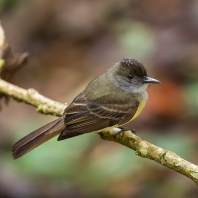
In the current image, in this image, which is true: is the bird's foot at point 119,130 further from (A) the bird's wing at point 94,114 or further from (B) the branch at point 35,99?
(B) the branch at point 35,99

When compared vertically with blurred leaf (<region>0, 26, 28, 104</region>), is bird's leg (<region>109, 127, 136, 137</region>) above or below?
below

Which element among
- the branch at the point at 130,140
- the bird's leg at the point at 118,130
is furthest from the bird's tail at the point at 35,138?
the bird's leg at the point at 118,130

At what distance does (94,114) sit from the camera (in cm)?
380

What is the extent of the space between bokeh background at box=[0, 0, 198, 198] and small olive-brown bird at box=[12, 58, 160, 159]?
96 cm

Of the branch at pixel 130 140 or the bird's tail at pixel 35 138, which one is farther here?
the bird's tail at pixel 35 138

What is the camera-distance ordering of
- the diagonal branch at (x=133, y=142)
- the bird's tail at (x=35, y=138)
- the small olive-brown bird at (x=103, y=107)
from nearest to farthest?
the diagonal branch at (x=133, y=142), the bird's tail at (x=35, y=138), the small olive-brown bird at (x=103, y=107)

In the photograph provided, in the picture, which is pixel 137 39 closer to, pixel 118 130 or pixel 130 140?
pixel 118 130

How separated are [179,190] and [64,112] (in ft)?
4.99

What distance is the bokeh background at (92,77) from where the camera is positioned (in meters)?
4.84

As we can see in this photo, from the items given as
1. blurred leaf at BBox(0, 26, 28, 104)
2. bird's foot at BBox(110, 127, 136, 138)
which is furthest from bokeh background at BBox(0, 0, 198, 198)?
blurred leaf at BBox(0, 26, 28, 104)

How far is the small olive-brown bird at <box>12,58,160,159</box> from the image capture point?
3.60 meters

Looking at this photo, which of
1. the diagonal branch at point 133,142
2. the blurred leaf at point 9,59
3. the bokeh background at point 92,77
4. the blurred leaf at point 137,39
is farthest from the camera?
the blurred leaf at point 137,39

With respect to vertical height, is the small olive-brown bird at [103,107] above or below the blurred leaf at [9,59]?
below

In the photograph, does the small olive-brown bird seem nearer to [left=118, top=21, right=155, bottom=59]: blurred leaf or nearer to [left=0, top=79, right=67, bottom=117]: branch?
[left=0, top=79, right=67, bottom=117]: branch
